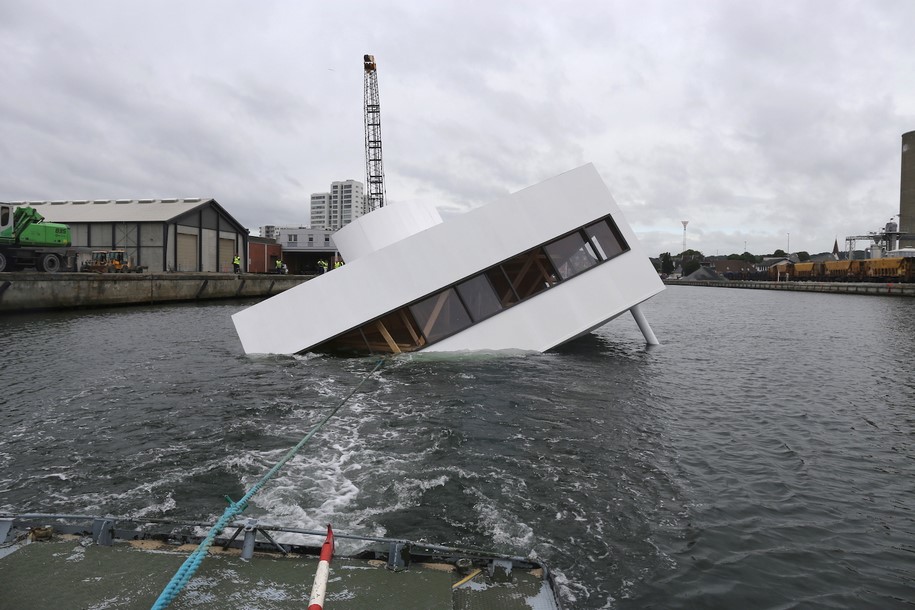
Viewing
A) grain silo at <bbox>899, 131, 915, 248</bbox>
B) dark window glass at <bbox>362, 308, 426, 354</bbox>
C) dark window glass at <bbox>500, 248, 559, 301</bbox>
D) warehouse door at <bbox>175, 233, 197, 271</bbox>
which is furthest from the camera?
grain silo at <bbox>899, 131, 915, 248</bbox>

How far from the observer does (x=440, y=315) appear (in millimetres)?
11227

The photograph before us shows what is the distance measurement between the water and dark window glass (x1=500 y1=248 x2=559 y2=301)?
60.0 inches

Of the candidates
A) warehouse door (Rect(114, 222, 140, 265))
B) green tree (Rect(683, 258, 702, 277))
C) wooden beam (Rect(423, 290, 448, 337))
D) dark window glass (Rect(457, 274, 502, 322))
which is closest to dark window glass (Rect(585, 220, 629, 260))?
dark window glass (Rect(457, 274, 502, 322))

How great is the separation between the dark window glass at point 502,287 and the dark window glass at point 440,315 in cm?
84

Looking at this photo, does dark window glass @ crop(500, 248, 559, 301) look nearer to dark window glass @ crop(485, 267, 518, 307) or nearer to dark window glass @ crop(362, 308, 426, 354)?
dark window glass @ crop(485, 267, 518, 307)

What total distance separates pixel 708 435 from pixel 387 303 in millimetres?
6390

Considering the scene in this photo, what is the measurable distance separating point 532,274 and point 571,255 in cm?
99

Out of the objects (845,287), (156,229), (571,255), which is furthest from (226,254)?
(845,287)

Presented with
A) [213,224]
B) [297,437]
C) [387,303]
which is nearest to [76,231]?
[213,224]

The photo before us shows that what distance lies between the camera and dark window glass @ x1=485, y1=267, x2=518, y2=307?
37.2 feet

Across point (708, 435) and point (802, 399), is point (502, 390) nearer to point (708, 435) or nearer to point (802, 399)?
point (708, 435)

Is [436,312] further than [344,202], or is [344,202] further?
[344,202]

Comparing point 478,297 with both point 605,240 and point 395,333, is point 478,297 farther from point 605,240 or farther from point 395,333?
point 605,240

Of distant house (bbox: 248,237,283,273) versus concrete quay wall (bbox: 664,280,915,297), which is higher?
distant house (bbox: 248,237,283,273)
